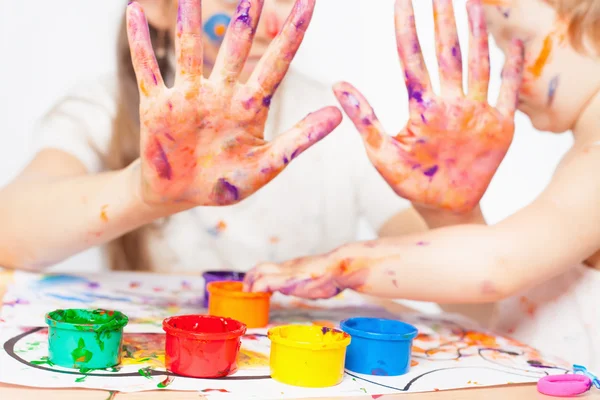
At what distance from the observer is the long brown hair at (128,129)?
1.36m

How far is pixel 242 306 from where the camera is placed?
2.70 feet

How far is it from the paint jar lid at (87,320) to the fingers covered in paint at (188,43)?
0.26 m

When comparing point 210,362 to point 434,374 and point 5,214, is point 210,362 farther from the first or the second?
point 5,214

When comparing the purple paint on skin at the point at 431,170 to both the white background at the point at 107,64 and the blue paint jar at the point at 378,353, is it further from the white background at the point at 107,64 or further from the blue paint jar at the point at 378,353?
the white background at the point at 107,64

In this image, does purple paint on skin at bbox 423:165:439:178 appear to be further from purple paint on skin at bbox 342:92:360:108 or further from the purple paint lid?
the purple paint lid

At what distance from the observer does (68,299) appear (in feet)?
3.03

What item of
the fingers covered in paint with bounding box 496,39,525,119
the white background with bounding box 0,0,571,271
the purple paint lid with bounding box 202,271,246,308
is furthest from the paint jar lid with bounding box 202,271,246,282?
the white background with bounding box 0,0,571,271

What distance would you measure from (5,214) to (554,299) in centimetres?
81

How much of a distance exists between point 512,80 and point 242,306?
45 centimetres

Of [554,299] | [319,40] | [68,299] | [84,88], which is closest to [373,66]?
[319,40]

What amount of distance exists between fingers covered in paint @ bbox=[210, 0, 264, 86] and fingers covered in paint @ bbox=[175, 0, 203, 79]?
0.08 ft

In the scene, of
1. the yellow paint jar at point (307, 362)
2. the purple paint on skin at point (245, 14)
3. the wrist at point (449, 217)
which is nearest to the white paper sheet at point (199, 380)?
the yellow paint jar at point (307, 362)

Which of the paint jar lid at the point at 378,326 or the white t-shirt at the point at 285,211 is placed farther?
the white t-shirt at the point at 285,211

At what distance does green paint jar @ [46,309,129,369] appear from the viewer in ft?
2.02
